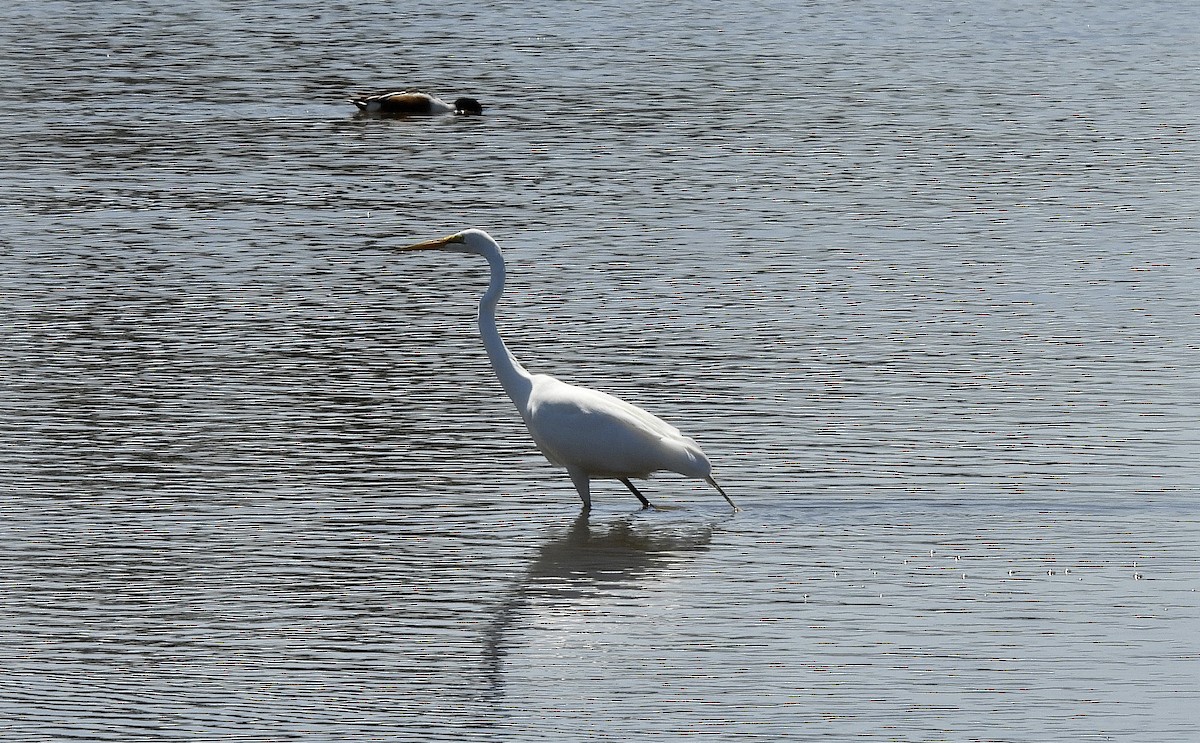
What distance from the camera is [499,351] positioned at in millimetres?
11375

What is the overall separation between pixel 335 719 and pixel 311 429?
14.4 feet

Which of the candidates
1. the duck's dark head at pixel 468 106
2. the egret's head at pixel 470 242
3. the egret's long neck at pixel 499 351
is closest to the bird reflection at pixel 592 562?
the egret's long neck at pixel 499 351

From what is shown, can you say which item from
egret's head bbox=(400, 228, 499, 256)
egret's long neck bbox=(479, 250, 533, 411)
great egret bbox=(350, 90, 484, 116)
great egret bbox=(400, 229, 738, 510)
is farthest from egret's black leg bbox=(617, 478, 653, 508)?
great egret bbox=(350, 90, 484, 116)

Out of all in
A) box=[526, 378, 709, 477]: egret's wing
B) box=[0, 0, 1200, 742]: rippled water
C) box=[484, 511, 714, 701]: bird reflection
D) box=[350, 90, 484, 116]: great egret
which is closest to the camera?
box=[0, 0, 1200, 742]: rippled water

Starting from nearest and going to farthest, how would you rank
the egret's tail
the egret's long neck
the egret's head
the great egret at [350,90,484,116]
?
the egret's tail, the egret's long neck, the egret's head, the great egret at [350,90,484,116]

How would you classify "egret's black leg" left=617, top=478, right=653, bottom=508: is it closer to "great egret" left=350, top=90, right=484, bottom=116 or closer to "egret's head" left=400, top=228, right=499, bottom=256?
"egret's head" left=400, top=228, right=499, bottom=256

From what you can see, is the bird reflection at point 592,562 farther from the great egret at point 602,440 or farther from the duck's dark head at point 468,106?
the duck's dark head at point 468,106

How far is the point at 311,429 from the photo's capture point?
38.9 ft

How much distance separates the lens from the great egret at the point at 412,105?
25.9 m

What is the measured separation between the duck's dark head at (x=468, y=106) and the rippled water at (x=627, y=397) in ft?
1.95

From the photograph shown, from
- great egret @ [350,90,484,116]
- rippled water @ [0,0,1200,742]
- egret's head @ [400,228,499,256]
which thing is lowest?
great egret @ [350,90,484,116]

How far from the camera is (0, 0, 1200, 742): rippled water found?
8102 mm

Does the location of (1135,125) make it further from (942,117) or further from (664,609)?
(664,609)

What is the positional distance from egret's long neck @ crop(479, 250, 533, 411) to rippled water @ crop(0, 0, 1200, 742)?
17.6 inches
